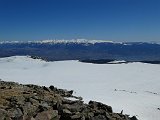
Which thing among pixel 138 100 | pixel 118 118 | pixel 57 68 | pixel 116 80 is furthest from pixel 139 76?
pixel 118 118

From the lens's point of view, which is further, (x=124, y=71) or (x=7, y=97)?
(x=124, y=71)

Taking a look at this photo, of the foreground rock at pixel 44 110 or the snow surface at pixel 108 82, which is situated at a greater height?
the foreground rock at pixel 44 110

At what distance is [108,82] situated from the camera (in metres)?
68.6

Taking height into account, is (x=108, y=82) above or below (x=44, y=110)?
below

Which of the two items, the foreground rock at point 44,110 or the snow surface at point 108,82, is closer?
the foreground rock at point 44,110

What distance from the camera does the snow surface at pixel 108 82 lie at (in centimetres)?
4075

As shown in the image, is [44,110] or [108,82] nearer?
[44,110]

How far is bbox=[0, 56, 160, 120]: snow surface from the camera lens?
4075cm

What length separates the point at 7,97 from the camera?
24906 millimetres

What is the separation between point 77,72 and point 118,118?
61.0m

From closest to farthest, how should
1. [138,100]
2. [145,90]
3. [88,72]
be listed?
[138,100]
[145,90]
[88,72]

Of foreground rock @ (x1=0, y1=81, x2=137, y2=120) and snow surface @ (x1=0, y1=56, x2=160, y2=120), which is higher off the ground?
foreground rock @ (x1=0, y1=81, x2=137, y2=120)

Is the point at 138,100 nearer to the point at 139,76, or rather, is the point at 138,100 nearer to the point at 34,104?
the point at 34,104

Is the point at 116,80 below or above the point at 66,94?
below
